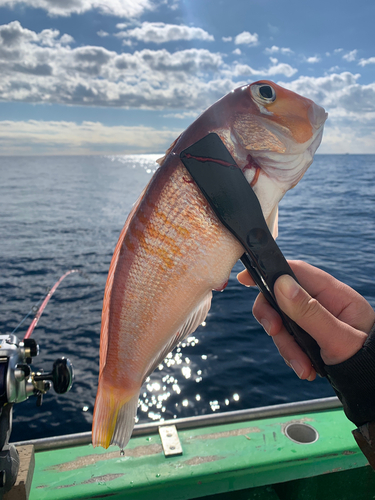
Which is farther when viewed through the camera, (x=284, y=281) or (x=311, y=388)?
(x=311, y=388)

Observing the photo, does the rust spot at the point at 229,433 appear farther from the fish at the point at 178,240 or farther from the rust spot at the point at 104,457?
the fish at the point at 178,240

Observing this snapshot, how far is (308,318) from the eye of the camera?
151 centimetres

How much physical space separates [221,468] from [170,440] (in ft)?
1.44

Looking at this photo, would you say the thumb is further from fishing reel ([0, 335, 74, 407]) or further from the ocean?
the ocean

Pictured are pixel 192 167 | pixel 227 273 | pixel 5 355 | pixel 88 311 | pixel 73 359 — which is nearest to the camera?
pixel 192 167

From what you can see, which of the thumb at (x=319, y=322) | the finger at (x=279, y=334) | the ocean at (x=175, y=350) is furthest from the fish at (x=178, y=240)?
the ocean at (x=175, y=350)

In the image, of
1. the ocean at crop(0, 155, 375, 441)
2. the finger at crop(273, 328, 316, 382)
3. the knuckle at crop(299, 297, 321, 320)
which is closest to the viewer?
the knuckle at crop(299, 297, 321, 320)

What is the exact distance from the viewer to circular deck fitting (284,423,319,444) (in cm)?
278

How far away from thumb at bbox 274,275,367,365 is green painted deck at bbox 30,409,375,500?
4.65ft

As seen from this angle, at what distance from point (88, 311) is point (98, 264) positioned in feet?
14.0

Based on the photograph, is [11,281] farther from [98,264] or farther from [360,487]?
[360,487]

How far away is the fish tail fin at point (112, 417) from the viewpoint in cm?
138

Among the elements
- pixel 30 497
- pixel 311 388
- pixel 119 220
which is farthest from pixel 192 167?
pixel 119 220

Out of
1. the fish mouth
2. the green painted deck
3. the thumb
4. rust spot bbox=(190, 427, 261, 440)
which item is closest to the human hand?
the thumb
